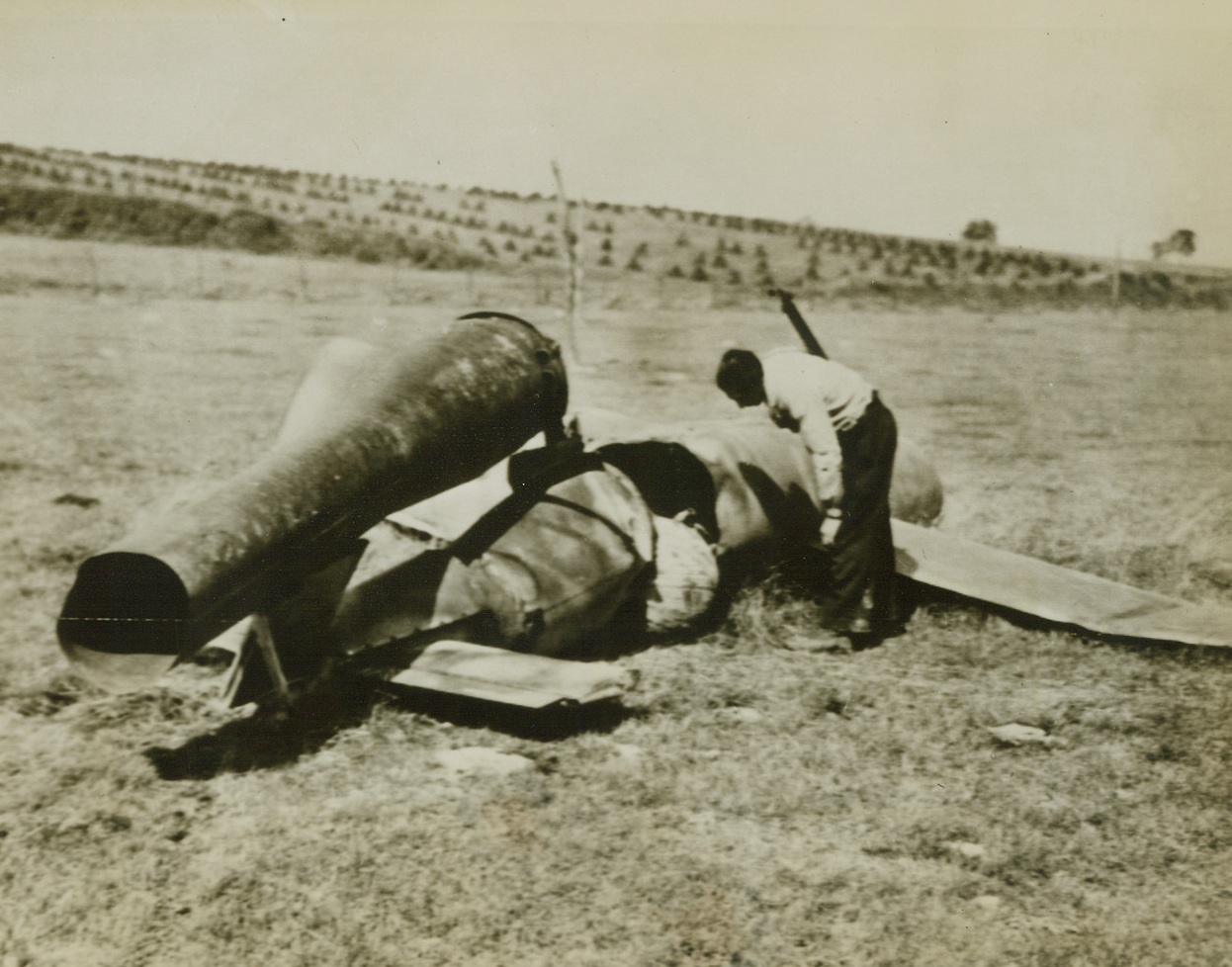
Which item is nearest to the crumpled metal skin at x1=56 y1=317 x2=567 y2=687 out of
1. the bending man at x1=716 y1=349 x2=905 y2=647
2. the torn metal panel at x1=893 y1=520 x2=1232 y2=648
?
the bending man at x1=716 y1=349 x2=905 y2=647

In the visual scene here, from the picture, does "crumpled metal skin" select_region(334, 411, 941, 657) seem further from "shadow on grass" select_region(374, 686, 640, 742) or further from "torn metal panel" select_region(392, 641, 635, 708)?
"shadow on grass" select_region(374, 686, 640, 742)

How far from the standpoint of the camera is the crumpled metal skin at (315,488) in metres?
3.38

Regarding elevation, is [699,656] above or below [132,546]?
below

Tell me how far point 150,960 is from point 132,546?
118cm

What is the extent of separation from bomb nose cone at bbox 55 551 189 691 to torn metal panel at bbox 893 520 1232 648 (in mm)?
3546

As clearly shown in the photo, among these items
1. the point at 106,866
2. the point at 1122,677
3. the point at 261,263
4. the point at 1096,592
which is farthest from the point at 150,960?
the point at 261,263

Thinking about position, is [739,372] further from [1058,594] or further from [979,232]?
[979,232]

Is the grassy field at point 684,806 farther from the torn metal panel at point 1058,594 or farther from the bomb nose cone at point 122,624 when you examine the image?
the bomb nose cone at point 122,624

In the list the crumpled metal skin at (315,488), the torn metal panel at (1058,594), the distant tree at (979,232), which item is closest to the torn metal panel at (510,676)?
the crumpled metal skin at (315,488)

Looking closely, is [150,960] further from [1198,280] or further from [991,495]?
[1198,280]

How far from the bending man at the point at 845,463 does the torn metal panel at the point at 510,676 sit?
1.42m

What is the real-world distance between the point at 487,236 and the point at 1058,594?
19262 millimetres

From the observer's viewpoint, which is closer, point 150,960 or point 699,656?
point 150,960

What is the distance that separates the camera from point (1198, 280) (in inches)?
810
